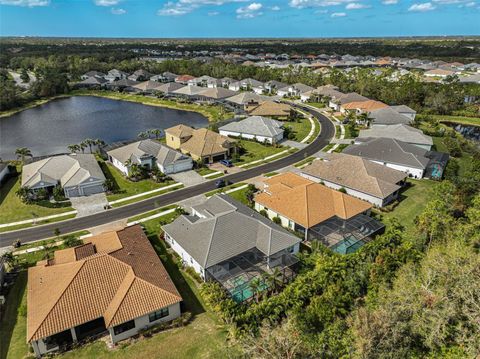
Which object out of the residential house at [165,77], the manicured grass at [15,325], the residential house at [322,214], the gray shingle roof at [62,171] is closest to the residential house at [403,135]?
the residential house at [322,214]

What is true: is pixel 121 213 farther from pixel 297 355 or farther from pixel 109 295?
pixel 297 355

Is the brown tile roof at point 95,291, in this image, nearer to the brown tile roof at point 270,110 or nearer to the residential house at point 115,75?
the brown tile roof at point 270,110

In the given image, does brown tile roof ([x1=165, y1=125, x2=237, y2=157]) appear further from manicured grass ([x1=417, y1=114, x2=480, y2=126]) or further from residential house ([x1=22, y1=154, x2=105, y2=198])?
manicured grass ([x1=417, y1=114, x2=480, y2=126])

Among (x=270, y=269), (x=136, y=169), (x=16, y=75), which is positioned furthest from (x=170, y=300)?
(x=16, y=75)

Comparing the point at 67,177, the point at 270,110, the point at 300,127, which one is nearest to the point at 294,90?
the point at 270,110

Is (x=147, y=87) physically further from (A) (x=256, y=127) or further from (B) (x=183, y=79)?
(A) (x=256, y=127)

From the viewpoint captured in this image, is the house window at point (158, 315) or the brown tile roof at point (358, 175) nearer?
the house window at point (158, 315)
